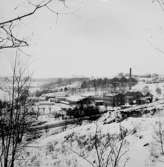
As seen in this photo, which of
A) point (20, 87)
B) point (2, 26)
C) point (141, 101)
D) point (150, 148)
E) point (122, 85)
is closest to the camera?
point (2, 26)

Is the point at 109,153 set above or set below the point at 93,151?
above

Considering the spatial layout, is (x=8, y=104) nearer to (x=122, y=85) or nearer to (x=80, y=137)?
(x=80, y=137)

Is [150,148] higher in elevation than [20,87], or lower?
lower

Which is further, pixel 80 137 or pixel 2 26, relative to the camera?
pixel 80 137

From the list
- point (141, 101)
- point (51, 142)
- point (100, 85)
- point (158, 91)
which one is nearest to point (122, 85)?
point (100, 85)

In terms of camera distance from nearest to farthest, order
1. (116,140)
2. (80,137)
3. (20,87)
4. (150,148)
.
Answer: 1. (20,87)
2. (150,148)
3. (116,140)
4. (80,137)

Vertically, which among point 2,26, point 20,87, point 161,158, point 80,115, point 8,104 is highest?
point 2,26

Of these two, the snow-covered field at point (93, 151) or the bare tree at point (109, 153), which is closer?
the bare tree at point (109, 153)

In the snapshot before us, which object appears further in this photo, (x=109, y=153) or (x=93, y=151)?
(x=93, y=151)

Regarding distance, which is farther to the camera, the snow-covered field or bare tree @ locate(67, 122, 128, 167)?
the snow-covered field

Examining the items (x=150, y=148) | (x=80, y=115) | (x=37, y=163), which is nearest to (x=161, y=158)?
(x=150, y=148)
